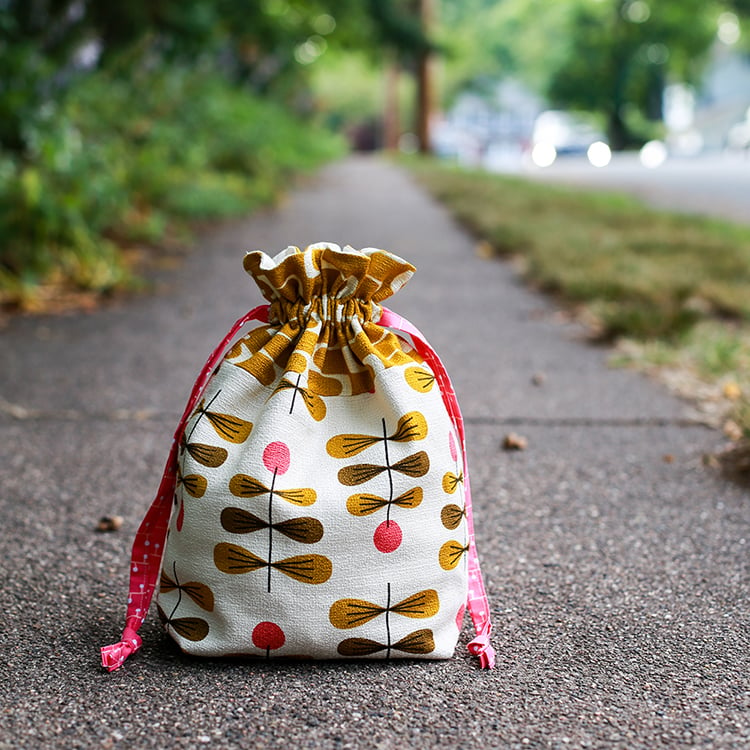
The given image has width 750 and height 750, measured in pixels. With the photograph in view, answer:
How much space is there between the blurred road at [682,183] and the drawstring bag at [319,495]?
9.01 m

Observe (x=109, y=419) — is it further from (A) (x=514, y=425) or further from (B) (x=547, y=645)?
(B) (x=547, y=645)

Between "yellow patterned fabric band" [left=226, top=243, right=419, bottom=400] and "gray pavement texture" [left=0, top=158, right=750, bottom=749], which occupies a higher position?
"yellow patterned fabric band" [left=226, top=243, right=419, bottom=400]

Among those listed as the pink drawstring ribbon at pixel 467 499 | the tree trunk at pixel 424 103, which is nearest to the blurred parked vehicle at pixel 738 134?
the tree trunk at pixel 424 103

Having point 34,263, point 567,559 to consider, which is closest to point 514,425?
point 567,559

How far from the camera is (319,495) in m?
1.55

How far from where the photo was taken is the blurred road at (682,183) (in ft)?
37.1

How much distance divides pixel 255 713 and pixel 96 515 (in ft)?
3.24

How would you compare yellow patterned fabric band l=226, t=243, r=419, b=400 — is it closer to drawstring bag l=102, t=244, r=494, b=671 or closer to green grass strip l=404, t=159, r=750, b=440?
drawstring bag l=102, t=244, r=494, b=671

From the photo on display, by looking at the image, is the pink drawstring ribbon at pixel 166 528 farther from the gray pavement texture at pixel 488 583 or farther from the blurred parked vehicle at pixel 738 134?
the blurred parked vehicle at pixel 738 134

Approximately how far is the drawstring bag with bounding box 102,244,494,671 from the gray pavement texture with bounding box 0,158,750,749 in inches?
2.9

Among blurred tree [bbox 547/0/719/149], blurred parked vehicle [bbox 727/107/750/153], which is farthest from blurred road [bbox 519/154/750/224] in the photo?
blurred parked vehicle [bbox 727/107/750/153]

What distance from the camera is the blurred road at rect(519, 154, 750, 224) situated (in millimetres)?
11299

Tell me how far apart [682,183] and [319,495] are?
14.4 m

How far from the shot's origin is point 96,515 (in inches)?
89.7
